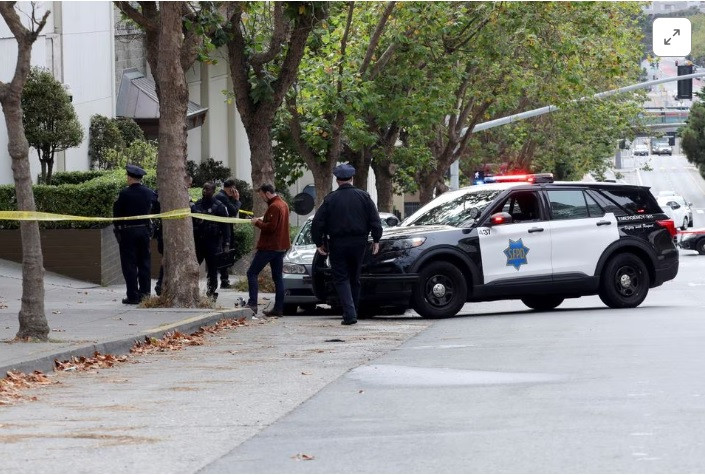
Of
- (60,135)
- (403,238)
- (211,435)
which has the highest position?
(60,135)

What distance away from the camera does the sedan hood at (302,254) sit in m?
20.1

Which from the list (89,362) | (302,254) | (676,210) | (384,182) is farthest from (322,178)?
(676,210)

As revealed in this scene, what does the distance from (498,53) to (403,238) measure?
15.5 metres

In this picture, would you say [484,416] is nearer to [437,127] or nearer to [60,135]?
[60,135]

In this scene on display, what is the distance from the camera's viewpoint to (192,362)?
1300 cm

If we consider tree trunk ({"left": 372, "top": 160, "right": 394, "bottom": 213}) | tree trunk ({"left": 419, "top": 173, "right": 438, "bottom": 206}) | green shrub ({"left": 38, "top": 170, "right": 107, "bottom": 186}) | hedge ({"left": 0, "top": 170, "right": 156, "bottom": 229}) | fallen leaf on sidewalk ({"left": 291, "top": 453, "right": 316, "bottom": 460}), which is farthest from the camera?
tree trunk ({"left": 419, "top": 173, "right": 438, "bottom": 206})

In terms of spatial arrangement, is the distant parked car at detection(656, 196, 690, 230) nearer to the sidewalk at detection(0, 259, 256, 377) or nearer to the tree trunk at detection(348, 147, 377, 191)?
the tree trunk at detection(348, 147, 377, 191)

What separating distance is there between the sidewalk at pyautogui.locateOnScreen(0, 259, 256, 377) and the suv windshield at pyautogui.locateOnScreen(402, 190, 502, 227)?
2.73 m

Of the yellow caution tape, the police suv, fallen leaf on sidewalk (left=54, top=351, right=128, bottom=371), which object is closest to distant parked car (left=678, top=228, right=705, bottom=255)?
the police suv

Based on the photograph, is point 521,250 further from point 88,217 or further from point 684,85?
point 684,85

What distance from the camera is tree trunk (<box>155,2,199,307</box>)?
59.8 feet

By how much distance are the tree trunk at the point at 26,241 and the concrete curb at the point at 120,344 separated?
633 millimetres

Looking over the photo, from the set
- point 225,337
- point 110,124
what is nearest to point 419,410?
point 225,337

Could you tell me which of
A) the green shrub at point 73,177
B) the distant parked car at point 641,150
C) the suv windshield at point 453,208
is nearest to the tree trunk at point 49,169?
the green shrub at point 73,177
